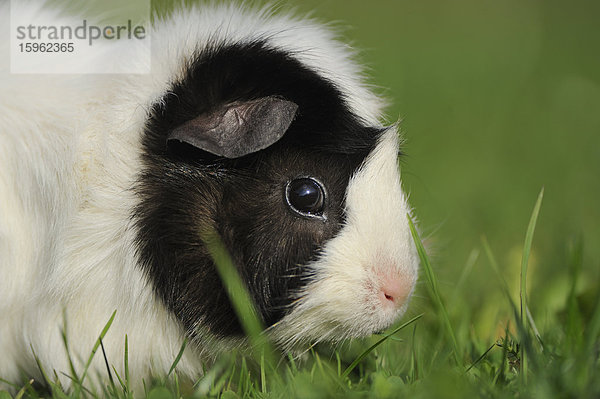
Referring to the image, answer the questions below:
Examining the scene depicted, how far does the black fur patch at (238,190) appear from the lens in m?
1.75

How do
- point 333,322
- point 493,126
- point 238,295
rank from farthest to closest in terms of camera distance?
point 493,126 → point 333,322 → point 238,295

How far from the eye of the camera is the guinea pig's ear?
5.47ft

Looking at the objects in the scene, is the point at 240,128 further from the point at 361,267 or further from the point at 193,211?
the point at 361,267

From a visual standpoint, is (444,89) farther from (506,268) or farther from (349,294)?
(349,294)

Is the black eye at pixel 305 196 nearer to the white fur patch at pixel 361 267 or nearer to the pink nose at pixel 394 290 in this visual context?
the white fur patch at pixel 361 267

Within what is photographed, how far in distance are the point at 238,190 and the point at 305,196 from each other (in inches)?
7.4

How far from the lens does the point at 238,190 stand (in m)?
1.78

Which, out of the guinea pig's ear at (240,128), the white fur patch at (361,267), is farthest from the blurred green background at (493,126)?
the guinea pig's ear at (240,128)

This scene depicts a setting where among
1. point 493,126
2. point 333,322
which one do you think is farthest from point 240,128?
point 493,126

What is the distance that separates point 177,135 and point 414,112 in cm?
380

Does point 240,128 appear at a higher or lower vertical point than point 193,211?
higher

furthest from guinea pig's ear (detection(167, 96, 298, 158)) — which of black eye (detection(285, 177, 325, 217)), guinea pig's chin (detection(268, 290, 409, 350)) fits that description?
guinea pig's chin (detection(268, 290, 409, 350))

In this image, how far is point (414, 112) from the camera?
5.22 metres

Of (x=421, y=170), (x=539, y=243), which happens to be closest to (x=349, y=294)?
(x=539, y=243)
